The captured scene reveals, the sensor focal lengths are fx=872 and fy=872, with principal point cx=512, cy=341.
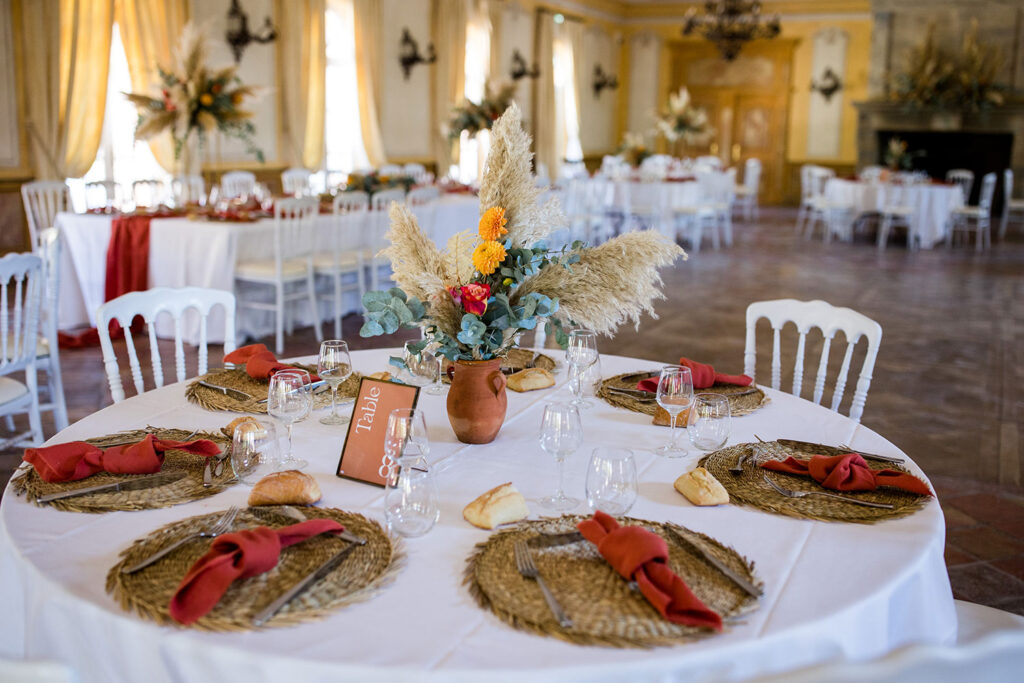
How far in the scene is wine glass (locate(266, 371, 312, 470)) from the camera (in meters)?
1.83

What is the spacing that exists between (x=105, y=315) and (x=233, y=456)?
46.7 inches

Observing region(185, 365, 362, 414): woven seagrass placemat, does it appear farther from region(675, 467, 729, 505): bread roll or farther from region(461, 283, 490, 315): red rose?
region(675, 467, 729, 505): bread roll

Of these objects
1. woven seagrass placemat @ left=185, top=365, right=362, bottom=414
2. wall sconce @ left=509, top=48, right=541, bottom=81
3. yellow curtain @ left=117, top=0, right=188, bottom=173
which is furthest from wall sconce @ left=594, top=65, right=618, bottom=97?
woven seagrass placemat @ left=185, top=365, right=362, bottom=414

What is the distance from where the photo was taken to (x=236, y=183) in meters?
8.06

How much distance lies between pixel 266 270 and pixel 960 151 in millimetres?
13082

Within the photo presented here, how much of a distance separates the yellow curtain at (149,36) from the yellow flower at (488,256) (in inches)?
269

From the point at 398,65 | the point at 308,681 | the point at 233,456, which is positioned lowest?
the point at 308,681

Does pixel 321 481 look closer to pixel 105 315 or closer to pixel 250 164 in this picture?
pixel 105 315

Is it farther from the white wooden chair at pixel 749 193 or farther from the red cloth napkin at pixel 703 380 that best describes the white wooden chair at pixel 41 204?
the white wooden chair at pixel 749 193

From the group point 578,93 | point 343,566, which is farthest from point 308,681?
point 578,93

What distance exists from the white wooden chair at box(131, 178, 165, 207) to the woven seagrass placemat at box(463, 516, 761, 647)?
626cm

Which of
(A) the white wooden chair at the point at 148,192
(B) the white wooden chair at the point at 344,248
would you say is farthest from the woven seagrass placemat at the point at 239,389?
(A) the white wooden chair at the point at 148,192

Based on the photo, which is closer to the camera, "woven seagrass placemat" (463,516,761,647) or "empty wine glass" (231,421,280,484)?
"woven seagrass placemat" (463,516,761,647)

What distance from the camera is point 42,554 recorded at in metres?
1.42
